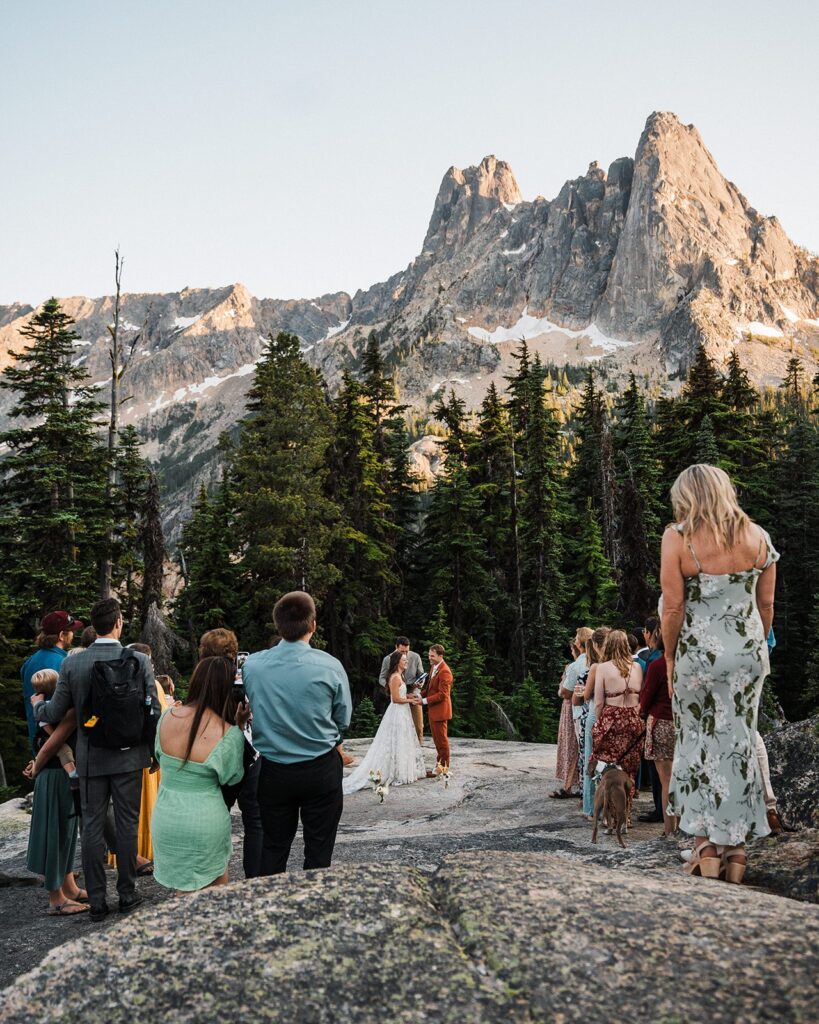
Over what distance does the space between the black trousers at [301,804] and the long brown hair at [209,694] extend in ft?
1.42

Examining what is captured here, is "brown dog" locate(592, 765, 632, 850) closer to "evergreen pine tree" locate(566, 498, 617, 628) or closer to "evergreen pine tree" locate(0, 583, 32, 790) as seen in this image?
"evergreen pine tree" locate(0, 583, 32, 790)

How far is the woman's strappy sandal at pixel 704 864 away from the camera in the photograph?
436 cm

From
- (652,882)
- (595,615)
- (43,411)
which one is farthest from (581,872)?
(595,615)

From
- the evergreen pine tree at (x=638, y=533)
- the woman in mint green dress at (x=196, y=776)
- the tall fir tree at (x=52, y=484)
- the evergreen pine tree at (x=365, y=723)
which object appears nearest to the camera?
the woman in mint green dress at (x=196, y=776)

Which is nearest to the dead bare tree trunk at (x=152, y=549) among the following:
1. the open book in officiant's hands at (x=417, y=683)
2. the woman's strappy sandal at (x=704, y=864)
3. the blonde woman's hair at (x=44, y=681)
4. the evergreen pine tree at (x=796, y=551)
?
the open book in officiant's hands at (x=417, y=683)

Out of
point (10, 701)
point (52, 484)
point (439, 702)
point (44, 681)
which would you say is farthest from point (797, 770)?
point (52, 484)

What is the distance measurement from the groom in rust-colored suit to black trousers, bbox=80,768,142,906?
7169 millimetres

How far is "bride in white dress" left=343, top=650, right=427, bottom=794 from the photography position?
12688 mm

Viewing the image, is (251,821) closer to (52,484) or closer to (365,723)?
(365,723)

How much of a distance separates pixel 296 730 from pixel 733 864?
2.56m

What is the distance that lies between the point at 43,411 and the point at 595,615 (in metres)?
25.7

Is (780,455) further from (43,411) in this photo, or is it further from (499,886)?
(499,886)

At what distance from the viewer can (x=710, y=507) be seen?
4336 millimetres

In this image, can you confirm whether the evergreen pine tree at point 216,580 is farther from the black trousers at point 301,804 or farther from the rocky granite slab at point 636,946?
the rocky granite slab at point 636,946
